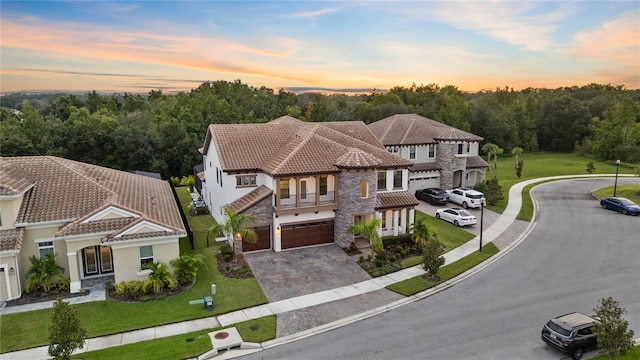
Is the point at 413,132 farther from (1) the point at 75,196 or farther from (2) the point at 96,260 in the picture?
(2) the point at 96,260

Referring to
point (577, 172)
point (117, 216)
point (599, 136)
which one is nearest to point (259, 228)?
point (117, 216)

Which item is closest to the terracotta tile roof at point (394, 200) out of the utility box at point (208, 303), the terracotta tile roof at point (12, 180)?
the utility box at point (208, 303)

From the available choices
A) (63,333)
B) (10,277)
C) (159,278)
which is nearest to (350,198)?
(159,278)

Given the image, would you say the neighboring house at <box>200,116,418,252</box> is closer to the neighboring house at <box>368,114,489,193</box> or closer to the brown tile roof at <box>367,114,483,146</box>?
the neighboring house at <box>368,114,489,193</box>

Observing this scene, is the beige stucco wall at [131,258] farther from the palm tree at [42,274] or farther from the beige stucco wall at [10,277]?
the beige stucco wall at [10,277]

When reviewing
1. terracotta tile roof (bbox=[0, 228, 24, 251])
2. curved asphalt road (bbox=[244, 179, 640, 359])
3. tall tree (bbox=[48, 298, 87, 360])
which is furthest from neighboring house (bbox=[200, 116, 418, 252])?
tall tree (bbox=[48, 298, 87, 360])

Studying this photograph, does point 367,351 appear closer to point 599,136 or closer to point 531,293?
point 531,293
